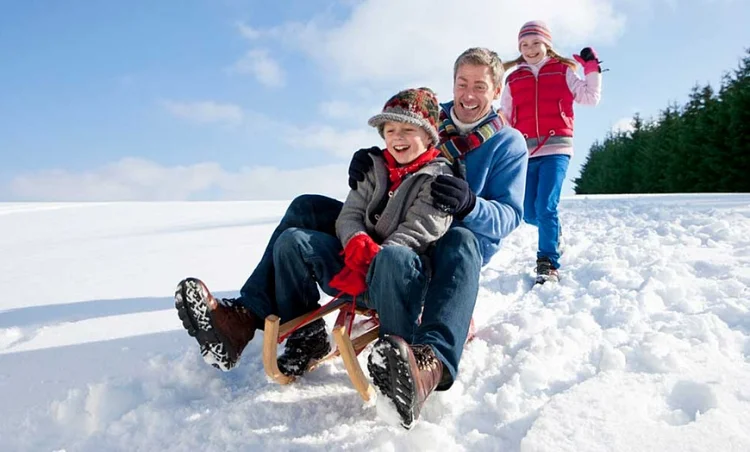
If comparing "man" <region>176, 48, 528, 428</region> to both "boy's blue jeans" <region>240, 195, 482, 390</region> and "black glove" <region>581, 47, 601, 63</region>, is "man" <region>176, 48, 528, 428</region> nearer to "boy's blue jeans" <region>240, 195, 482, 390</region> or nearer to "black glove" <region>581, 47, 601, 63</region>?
"boy's blue jeans" <region>240, 195, 482, 390</region>

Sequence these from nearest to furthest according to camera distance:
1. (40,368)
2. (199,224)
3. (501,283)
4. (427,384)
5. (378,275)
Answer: (427,384)
(378,275)
(40,368)
(501,283)
(199,224)

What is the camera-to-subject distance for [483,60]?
92.0 inches

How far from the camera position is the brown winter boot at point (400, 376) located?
1.46 metres

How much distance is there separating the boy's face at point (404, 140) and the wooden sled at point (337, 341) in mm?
598

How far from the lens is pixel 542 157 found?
3879 millimetres

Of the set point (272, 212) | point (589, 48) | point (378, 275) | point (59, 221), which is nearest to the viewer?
point (378, 275)

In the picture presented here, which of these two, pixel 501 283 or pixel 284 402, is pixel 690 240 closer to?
pixel 501 283

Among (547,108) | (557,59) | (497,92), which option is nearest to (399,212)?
(497,92)

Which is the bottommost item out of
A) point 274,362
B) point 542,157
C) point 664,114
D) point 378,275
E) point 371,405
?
point 371,405

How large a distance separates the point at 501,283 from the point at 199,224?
4.81 metres

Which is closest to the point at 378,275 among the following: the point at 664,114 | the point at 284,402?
the point at 284,402

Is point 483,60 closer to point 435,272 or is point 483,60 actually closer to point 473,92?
point 473,92

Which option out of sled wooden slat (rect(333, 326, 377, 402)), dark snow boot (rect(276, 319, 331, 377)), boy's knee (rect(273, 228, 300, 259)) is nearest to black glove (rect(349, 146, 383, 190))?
boy's knee (rect(273, 228, 300, 259))

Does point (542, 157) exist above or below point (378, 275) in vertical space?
above
